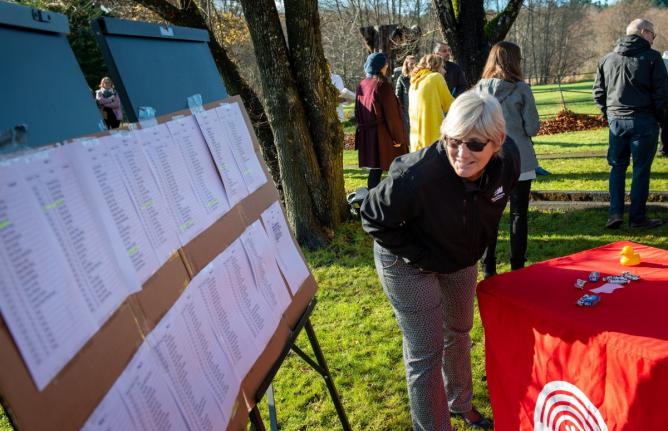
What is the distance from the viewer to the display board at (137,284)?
103cm

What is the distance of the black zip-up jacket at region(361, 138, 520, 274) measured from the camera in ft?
6.61

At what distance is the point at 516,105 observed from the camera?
12.7ft

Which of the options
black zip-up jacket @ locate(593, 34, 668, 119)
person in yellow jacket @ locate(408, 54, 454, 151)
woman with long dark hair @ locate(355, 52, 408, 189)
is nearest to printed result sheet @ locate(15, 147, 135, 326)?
person in yellow jacket @ locate(408, 54, 454, 151)

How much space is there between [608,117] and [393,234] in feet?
13.0

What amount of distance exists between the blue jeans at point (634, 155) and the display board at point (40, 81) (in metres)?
4.83

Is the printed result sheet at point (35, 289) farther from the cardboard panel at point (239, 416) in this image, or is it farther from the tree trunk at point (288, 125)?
the tree trunk at point (288, 125)

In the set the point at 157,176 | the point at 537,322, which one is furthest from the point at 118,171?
the point at 537,322

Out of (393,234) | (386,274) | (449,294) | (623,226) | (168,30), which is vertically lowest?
(623,226)

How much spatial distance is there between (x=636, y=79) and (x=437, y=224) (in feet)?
12.2

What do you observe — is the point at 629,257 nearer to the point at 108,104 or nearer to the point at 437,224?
the point at 437,224

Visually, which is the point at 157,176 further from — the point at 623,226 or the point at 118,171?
the point at 623,226

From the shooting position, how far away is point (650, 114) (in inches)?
186

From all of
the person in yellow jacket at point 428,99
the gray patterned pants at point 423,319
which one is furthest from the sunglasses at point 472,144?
the person in yellow jacket at point 428,99

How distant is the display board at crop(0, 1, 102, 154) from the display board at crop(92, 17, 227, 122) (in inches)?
9.8
